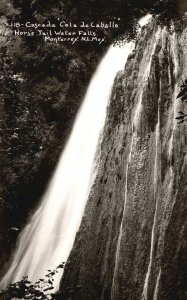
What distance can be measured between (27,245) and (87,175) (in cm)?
228

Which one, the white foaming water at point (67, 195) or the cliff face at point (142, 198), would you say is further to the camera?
the white foaming water at point (67, 195)

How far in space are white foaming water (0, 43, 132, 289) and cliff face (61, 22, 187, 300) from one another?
825mm

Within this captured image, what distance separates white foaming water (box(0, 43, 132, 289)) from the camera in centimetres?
760

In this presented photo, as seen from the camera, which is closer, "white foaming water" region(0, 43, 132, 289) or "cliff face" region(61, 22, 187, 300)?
"cliff face" region(61, 22, 187, 300)

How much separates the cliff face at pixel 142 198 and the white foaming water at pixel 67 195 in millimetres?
825

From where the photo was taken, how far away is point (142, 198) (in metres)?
6.02

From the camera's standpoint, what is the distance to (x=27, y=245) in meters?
8.52

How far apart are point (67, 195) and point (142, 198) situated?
3012mm

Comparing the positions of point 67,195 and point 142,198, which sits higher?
point 67,195

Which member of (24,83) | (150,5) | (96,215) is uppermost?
(150,5)

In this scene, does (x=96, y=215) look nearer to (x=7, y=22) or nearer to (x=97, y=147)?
(x=97, y=147)

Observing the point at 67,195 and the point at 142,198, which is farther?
the point at 67,195

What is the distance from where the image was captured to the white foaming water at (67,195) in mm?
7598

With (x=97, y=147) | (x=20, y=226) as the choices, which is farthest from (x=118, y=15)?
(x=20, y=226)
